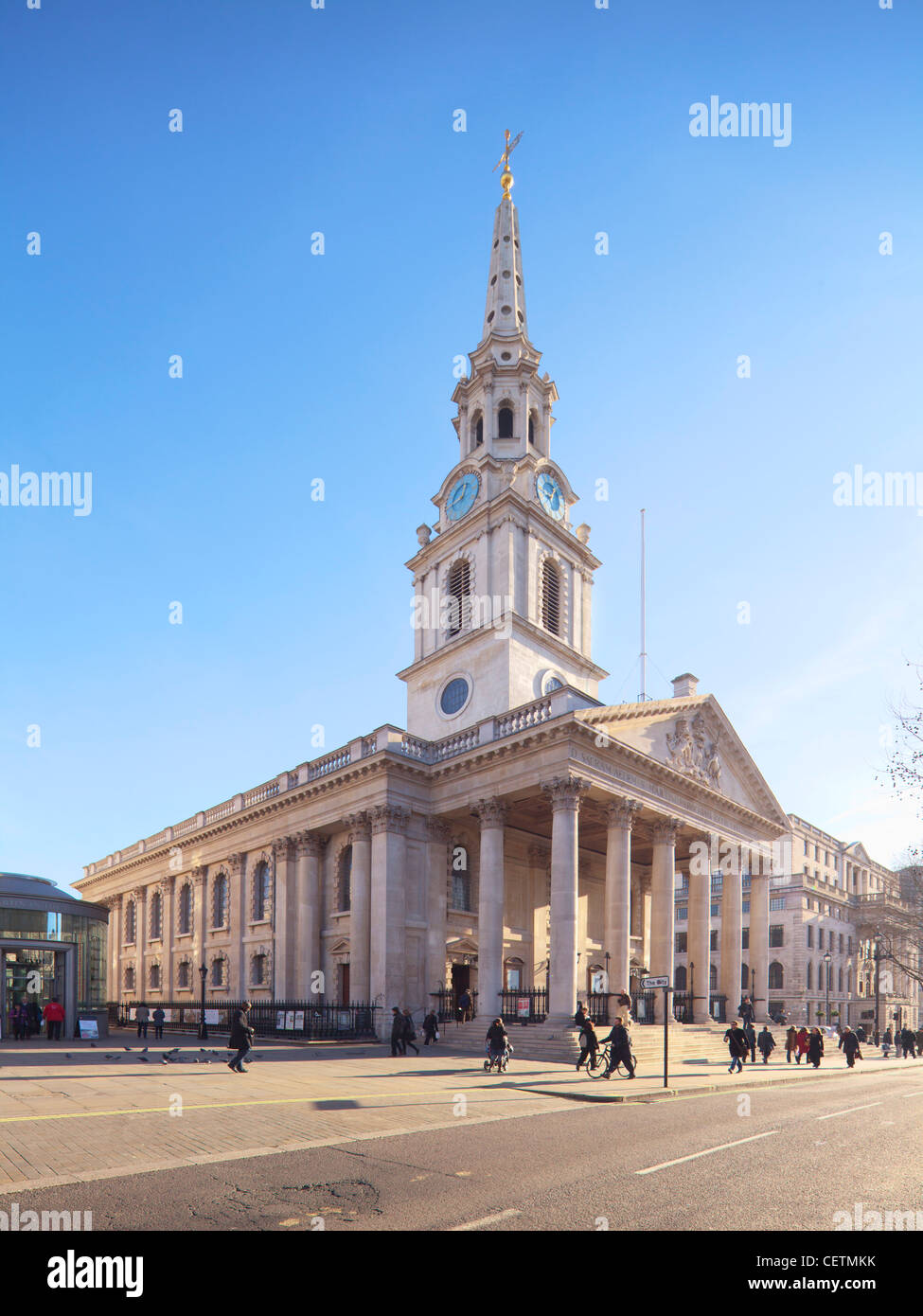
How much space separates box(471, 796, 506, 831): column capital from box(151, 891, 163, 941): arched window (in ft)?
104

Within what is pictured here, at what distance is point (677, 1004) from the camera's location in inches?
1556

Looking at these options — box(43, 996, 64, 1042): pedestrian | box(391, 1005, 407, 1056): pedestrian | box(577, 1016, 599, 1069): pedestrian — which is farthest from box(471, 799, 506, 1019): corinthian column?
box(43, 996, 64, 1042): pedestrian

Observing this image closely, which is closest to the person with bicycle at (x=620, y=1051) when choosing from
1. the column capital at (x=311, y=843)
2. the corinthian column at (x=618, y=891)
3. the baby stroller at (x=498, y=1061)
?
the baby stroller at (x=498, y=1061)

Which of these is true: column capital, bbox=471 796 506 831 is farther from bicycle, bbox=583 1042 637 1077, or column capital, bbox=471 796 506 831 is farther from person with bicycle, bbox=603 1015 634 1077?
person with bicycle, bbox=603 1015 634 1077

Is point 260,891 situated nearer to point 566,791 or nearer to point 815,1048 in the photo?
point 566,791

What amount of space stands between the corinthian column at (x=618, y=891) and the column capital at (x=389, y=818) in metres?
8.29

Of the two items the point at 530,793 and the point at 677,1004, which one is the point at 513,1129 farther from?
the point at 677,1004

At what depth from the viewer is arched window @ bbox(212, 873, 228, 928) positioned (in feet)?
164

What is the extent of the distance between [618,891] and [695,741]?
10.5 m

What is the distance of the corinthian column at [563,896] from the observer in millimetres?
30219

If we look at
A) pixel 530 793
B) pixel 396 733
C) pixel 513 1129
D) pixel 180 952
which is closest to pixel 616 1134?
pixel 513 1129

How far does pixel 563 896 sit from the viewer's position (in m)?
31.1

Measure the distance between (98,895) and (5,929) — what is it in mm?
37305
